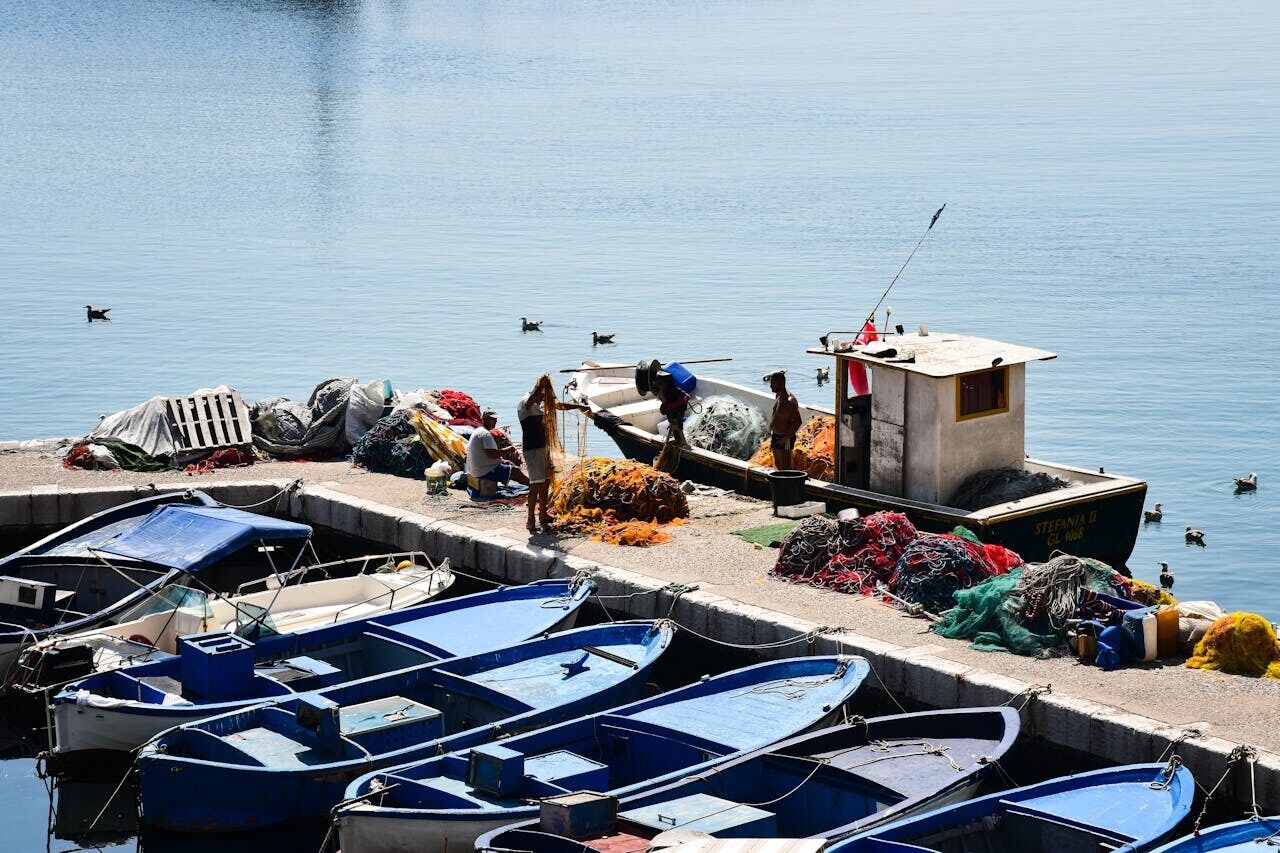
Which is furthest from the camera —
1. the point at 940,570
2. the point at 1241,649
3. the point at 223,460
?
the point at 223,460

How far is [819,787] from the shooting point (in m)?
10.7

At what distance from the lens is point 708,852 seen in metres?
9.12

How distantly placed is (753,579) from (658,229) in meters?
32.0

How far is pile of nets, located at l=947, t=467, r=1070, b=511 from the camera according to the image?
53.1 feet

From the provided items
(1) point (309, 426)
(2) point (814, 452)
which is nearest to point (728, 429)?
(2) point (814, 452)

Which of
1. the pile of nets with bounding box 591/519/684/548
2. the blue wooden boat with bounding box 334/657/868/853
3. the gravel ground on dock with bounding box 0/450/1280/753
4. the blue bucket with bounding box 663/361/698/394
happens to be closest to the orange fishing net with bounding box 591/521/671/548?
the pile of nets with bounding box 591/519/684/548

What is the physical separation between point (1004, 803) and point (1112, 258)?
3285cm

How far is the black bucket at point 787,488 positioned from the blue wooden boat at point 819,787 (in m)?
5.38

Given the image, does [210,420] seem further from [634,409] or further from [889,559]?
[889,559]

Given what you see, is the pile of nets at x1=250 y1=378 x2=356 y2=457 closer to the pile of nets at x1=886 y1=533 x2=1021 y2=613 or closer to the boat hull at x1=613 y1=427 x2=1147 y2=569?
the boat hull at x1=613 y1=427 x2=1147 y2=569

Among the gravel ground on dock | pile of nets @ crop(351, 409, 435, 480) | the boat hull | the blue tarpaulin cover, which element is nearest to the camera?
the gravel ground on dock

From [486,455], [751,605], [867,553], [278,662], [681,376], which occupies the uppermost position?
[681,376]

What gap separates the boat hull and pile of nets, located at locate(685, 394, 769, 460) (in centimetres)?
127

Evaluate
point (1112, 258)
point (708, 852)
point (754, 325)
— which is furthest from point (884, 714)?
point (1112, 258)
